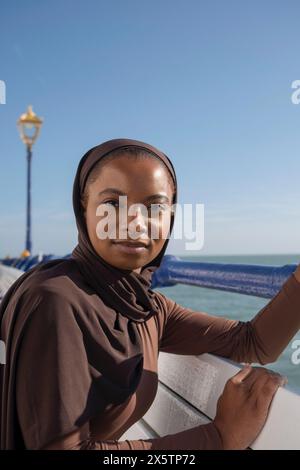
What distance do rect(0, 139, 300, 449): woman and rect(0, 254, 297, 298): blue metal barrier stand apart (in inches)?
10.0

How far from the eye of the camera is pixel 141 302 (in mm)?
1596

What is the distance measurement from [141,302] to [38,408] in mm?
442

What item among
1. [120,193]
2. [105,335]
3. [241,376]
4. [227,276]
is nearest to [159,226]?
[120,193]

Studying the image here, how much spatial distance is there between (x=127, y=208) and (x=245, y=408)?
59 cm

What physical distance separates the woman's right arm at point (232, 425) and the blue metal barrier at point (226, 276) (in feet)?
1.90

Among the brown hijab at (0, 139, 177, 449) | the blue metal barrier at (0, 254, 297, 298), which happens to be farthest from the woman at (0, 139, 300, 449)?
the blue metal barrier at (0, 254, 297, 298)

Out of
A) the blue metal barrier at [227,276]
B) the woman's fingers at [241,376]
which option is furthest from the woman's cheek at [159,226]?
the blue metal barrier at [227,276]

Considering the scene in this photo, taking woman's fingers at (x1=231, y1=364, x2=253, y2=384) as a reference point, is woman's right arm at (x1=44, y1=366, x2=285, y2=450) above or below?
below

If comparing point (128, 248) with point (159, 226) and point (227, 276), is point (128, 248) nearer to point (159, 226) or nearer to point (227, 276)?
point (159, 226)

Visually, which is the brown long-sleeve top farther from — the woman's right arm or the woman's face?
the woman's face

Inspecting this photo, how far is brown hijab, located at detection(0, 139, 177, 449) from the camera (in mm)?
1271

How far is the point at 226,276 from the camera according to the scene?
119 inches

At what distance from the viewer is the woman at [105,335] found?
1284 millimetres
